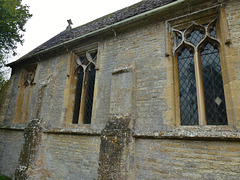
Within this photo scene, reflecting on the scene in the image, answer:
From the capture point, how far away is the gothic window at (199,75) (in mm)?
3736

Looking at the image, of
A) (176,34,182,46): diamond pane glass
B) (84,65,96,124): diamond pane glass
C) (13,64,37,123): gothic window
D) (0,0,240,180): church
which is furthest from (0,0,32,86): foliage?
(176,34,182,46): diamond pane glass

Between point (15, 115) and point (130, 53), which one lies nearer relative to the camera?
point (130, 53)

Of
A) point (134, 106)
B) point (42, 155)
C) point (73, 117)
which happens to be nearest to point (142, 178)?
point (134, 106)

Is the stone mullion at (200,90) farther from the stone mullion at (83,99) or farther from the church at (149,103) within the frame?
the stone mullion at (83,99)

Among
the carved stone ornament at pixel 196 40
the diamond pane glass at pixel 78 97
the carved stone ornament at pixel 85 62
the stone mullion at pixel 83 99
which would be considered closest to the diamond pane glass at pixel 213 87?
the carved stone ornament at pixel 196 40

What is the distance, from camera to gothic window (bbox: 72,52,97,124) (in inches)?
228

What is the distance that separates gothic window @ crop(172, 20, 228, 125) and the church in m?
0.02

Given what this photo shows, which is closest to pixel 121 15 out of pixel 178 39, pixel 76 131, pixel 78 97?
pixel 178 39

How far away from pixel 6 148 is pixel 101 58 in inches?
261

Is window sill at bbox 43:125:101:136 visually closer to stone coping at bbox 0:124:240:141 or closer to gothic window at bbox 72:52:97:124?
gothic window at bbox 72:52:97:124

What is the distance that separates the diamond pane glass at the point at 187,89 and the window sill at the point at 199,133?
331 millimetres

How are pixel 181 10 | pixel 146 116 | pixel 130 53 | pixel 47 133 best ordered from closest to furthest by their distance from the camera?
pixel 146 116
pixel 181 10
pixel 130 53
pixel 47 133

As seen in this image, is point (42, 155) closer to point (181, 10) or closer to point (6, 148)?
point (6, 148)

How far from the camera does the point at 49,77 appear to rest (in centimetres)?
676
